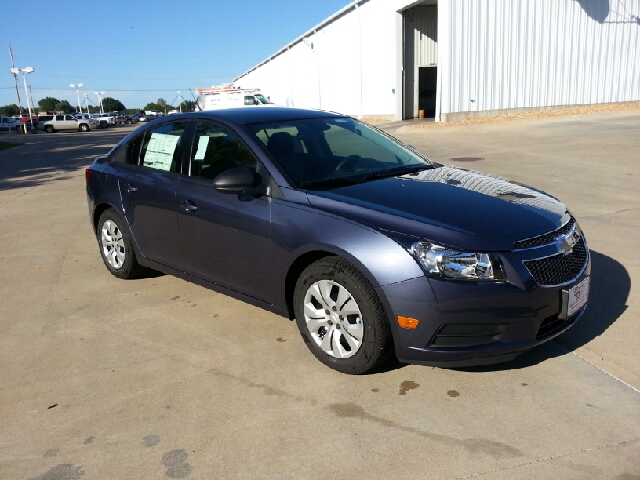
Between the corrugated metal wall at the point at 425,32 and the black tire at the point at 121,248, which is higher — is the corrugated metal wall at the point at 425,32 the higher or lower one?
the higher one

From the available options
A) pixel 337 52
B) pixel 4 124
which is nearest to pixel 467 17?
pixel 337 52

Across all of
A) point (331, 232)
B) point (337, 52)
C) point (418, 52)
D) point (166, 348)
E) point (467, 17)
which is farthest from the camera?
point (337, 52)

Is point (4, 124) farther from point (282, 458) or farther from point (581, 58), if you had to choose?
point (282, 458)

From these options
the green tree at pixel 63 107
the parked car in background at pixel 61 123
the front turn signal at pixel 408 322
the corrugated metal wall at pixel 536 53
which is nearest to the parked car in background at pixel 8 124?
the parked car in background at pixel 61 123

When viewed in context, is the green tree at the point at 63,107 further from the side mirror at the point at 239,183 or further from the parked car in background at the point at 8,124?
the side mirror at the point at 239,183

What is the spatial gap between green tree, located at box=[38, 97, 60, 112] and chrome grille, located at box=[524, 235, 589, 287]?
167167mm

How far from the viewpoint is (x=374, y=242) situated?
3.38 m

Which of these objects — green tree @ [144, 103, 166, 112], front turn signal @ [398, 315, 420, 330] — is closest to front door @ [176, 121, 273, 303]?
front turn signal @ [398, 315, 420, 330]

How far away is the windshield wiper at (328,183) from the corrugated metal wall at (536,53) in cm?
2317

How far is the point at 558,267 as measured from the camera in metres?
3.49

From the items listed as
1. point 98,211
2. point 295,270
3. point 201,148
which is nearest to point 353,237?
point 295,270

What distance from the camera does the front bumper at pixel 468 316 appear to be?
3213 millimetres

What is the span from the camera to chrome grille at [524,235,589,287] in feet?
11.0

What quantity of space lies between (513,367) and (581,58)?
29.8 m
